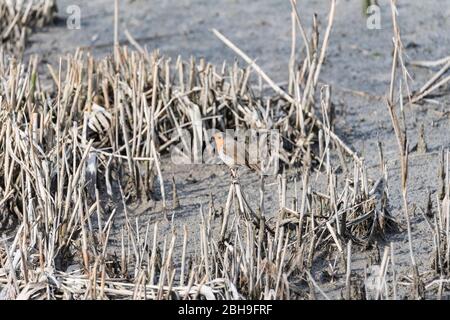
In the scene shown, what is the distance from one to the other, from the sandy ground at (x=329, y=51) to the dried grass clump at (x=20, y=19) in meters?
0.08

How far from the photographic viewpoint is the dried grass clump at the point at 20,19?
21.4ft

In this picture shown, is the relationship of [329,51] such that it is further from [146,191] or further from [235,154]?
[146,191]

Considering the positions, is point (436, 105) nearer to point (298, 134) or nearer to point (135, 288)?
point (298, 134)

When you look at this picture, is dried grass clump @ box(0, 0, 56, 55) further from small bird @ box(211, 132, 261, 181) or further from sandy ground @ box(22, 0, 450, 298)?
small bird @ box(211, 132, 261, 181)

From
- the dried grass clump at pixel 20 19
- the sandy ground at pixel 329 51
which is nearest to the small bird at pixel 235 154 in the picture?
the sandy ground at pixel 329 51

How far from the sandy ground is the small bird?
0.07 metres

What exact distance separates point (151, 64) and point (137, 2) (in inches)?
90.8

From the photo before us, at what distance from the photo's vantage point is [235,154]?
4.68 metres

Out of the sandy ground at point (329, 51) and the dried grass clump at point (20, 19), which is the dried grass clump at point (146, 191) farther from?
the dried grass clump at point (20, 19)

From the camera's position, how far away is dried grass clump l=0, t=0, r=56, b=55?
21.4ft

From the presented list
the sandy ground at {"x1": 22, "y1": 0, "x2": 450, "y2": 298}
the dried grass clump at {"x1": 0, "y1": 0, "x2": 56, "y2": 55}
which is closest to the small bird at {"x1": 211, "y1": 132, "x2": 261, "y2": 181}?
the sandy ground at {"x1": 22, "y1": 0, "x2": 450, "y2": 298}

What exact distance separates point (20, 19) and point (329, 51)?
1974 millimetres

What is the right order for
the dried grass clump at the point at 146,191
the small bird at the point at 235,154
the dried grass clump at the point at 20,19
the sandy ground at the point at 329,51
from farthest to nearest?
the dried grass clump at the point at 20,19
the small bird at the point at 235,154
the sandy ground at the point at 329,51
the dried grass clump at the point at 146,191
